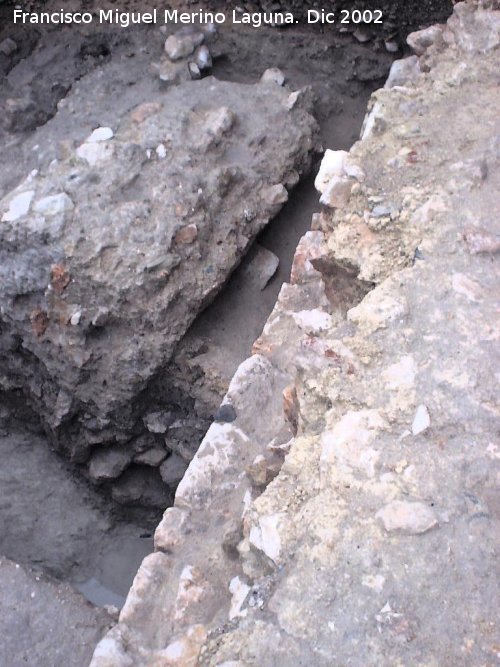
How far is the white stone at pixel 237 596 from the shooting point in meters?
1.48

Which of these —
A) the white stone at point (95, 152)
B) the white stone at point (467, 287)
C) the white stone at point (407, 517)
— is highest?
the white stone at point (467, 287)

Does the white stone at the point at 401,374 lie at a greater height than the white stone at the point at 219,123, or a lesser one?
greater

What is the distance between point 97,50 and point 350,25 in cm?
101

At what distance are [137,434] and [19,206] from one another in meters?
0.92

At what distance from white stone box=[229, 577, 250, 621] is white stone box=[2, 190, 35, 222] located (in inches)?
60.7

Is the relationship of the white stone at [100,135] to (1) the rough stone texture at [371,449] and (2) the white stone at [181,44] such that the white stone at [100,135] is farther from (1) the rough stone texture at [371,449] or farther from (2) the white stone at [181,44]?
(1) the rough stone texture at [371,449]

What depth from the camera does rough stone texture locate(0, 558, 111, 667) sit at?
2271 mm

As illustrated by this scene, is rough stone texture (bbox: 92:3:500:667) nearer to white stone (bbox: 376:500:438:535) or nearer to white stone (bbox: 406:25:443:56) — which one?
white stone (bbox: 376:500:438:535)

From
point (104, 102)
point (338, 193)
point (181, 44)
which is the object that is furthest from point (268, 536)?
point (181, 44)

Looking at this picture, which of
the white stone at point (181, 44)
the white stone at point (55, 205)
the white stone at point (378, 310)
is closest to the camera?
the white stone at point (378, 310)

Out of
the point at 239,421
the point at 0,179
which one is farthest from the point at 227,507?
the point at 0,179

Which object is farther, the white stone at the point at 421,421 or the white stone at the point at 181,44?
the white stone at the point at 181,44

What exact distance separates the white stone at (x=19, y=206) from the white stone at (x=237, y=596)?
154 cm

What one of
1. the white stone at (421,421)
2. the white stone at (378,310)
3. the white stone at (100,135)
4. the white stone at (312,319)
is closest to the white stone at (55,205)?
the white stone at (100,135)
